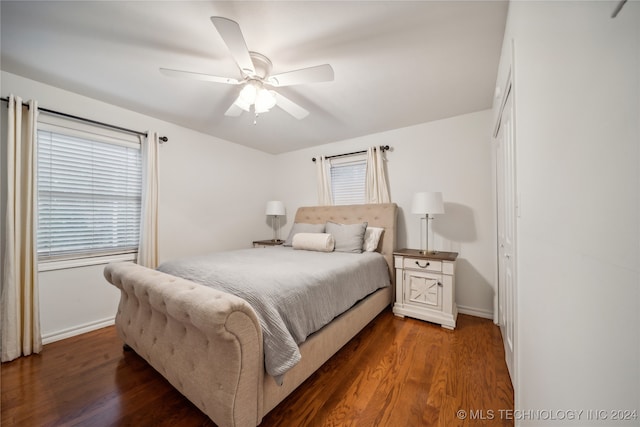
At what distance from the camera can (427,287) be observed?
2484mm

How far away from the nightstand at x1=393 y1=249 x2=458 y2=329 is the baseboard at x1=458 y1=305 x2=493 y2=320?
1.11 feet

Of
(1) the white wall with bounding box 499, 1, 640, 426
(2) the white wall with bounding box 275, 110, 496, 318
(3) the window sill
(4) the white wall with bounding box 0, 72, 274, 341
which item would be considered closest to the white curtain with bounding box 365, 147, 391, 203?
(2) the white wall with bounding box 275, 110, 496, 318

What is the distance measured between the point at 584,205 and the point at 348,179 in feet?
10.3

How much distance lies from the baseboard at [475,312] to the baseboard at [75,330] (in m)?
4.02

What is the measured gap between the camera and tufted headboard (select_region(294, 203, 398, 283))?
2.95 metres

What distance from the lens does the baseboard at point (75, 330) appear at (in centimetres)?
213

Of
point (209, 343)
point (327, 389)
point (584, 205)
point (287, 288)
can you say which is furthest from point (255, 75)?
→ point (327, 389)

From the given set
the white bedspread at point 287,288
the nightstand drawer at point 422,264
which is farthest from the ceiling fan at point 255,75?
the nightstand drawer at point 422,264

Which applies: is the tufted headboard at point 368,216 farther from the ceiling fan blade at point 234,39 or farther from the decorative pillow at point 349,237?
the ceiling fan blade at point 234,39

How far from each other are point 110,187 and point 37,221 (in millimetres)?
657

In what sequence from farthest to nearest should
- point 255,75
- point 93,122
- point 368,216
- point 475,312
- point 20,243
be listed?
1. point 368,216
2. point 475,312
3. point 93,122
4. point 20,243
5. point 255,75

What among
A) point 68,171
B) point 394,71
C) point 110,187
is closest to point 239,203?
point 110,187

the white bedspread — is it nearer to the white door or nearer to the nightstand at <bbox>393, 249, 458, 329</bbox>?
the nightstand at <bbox>393, 249, 458, 329</bbox>

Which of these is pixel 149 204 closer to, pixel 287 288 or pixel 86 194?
pixel 86 194
